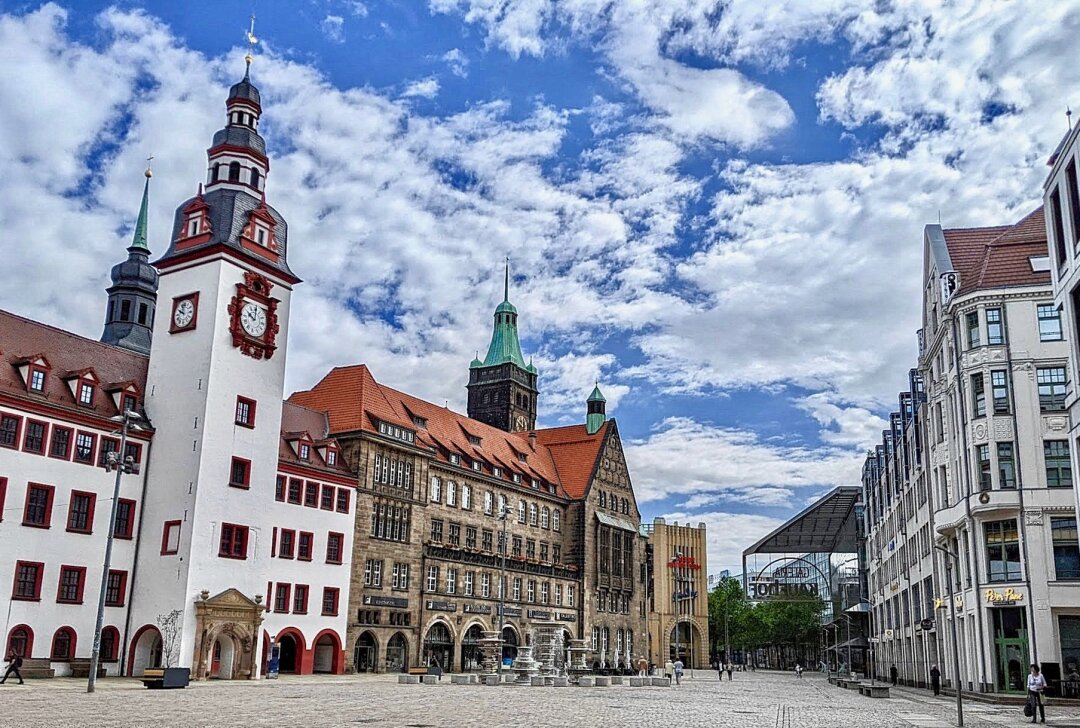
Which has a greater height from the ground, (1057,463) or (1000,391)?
(1000,391)

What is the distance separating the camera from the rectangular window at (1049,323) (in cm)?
4675

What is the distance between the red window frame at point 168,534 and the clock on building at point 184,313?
10154 millimetres

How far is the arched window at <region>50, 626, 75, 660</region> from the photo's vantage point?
44.5 metres

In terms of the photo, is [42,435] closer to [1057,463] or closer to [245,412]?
[245,412]

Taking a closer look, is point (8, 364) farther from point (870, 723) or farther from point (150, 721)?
point (870, 723)

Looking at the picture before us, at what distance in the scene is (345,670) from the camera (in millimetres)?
60938

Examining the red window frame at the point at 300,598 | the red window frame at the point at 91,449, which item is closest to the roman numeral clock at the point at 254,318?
the red window frame at the point at 91,449

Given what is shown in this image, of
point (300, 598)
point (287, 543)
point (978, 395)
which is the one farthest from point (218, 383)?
point (978, 395)

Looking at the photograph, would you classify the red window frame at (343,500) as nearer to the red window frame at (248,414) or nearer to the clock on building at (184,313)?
the red window frame at (248,414)

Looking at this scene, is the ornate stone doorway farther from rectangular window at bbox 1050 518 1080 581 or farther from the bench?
rectangular window at bbox 1050 518 1080 581

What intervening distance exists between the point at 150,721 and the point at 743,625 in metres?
131

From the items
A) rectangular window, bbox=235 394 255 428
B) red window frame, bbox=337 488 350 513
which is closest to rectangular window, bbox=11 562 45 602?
rectangular window, bbox=235 394 255 428

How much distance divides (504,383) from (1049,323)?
75936 mm

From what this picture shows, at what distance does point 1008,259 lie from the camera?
4928 cm
